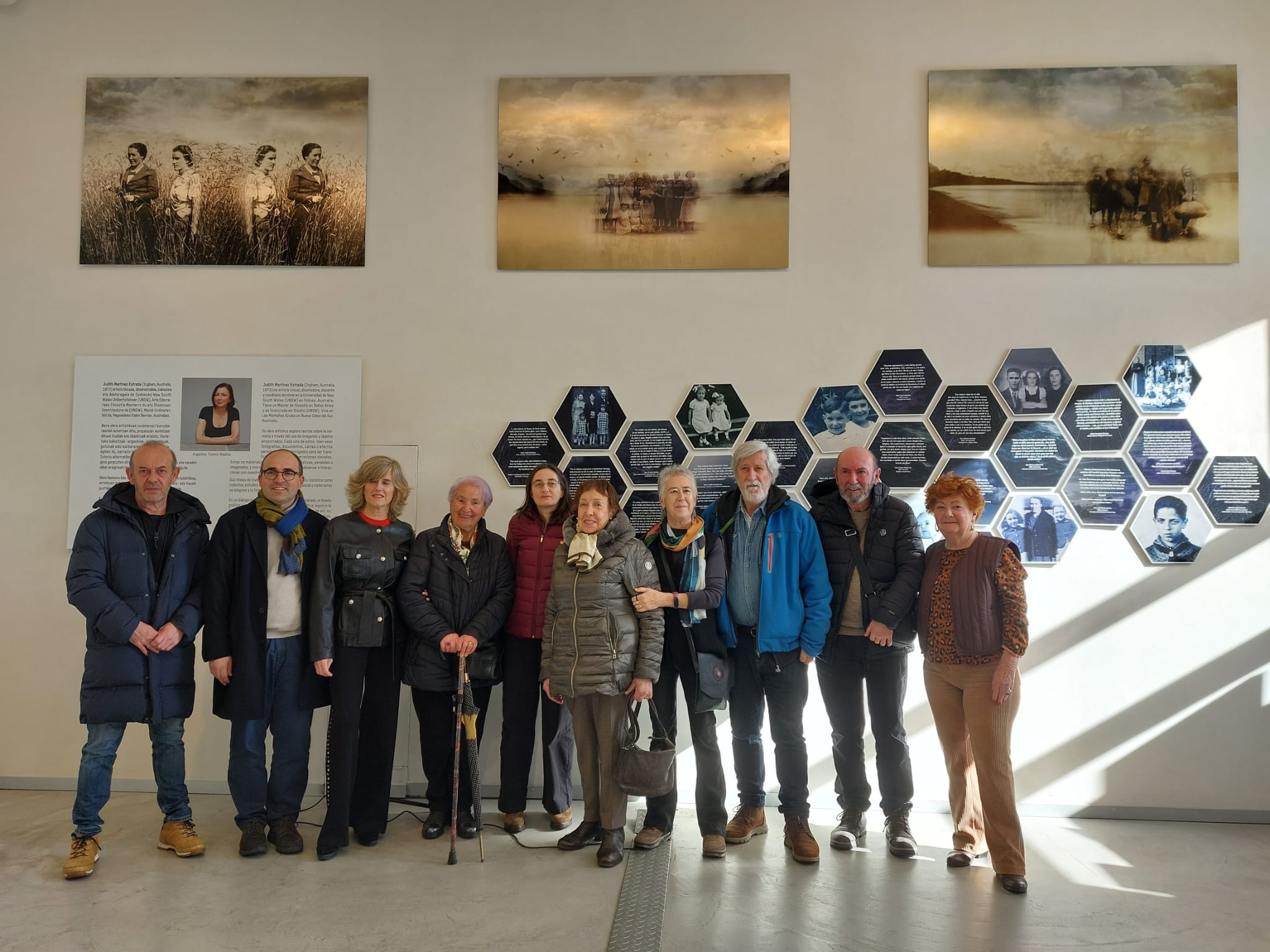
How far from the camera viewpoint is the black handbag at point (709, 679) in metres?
3.29

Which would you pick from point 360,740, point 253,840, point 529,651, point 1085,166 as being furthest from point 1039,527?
point 253,840

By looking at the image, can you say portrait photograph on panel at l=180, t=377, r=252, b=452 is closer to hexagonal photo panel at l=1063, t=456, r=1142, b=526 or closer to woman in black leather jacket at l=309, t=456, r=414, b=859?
woman in black leather jacket at l=309, t=456, r=414, b=859

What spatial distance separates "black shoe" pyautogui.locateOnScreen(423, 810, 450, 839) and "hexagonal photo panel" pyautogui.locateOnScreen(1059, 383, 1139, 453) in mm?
3357

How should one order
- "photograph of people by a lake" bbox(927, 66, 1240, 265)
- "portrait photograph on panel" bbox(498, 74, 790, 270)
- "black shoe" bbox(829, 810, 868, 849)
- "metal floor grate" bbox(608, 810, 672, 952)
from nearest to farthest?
"metal floor grate" bbox(608, 810, 672, 952) → "black shoe" bbox(829, 810, 868, 849) → "photograph of people by a lake" bbox(927, 66, 1240, 265) → "portrait photograph on panel" bbox(498, 74, 790, 270)

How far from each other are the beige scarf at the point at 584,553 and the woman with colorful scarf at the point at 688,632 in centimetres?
21

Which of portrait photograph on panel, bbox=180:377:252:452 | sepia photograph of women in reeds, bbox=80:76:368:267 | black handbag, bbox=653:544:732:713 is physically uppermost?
sepia photograph of women in reeds, bbox=80:76:368:267

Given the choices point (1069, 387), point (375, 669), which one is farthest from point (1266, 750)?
point (375, 669)

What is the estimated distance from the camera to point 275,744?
3.40m

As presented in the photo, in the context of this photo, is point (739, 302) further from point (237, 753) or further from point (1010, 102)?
point (237, 753)

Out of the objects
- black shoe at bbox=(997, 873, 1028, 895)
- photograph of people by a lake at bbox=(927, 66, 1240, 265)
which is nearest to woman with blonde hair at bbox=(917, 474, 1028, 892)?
black shoe at bbox=(997, 873, 1028, 895)

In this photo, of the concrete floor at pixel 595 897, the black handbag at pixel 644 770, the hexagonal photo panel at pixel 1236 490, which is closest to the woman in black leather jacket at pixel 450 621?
the concrete floor at pixel 595 897

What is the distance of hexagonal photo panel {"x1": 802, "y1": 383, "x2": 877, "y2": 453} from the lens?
13.6ft

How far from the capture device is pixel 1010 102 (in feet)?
13.9

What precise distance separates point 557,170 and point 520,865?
A: 3.21 meters
